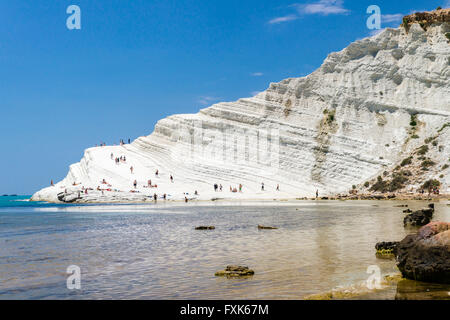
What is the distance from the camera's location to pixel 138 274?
970cm

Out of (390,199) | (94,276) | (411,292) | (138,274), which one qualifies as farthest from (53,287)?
(390,199)

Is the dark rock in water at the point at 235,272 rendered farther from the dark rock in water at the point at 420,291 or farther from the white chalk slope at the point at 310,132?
the white chalk slope at the point at 310,132

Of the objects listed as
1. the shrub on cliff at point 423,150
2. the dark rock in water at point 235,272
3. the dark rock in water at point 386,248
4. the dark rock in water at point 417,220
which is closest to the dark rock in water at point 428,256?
the dark rock in water at point 386,248

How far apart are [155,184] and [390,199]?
22.7 metres

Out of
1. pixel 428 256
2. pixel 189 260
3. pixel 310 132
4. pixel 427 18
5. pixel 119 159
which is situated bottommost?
pixel 189 260

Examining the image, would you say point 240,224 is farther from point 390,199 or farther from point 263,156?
point 263,156

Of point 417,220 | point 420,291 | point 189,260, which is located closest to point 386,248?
point 420,291

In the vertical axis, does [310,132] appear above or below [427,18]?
below

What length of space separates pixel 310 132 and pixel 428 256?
153ft

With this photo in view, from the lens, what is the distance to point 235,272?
9219 mm

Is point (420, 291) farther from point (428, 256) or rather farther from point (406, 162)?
point (406, 162)

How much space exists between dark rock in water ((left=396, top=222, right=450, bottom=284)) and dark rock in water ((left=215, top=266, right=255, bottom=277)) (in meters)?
2.83

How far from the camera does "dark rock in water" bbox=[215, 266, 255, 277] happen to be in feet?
30.1

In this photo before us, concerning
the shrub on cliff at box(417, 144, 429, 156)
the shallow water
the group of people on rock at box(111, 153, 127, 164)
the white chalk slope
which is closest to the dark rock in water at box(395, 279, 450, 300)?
the shallow water
